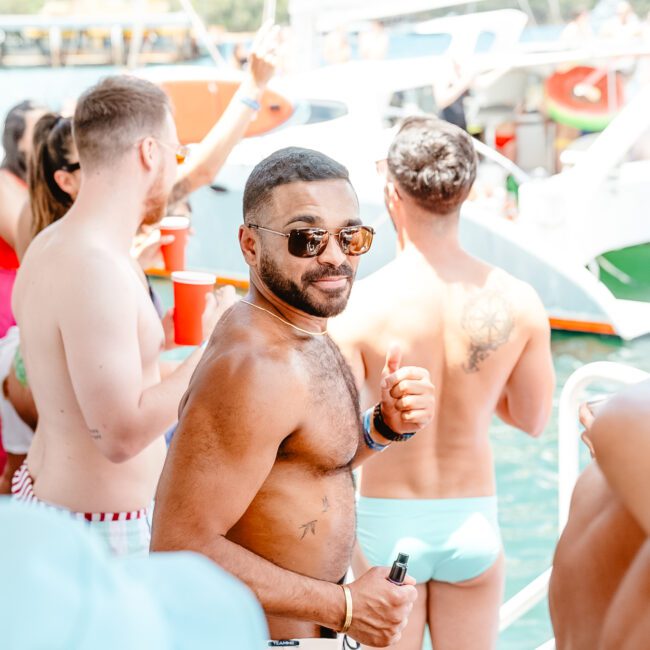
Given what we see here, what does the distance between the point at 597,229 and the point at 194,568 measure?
11.8 m

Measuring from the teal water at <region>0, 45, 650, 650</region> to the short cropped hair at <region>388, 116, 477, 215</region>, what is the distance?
9.10 feet

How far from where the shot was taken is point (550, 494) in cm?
712

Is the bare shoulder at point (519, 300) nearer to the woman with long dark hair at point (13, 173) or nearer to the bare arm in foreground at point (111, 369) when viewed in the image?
the bare arm in foreground at point (111, 369)

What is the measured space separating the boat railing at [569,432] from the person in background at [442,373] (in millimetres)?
161

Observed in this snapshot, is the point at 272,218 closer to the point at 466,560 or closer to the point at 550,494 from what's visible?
the point at 466,560

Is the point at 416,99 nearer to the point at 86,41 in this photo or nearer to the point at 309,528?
the point at 309,528

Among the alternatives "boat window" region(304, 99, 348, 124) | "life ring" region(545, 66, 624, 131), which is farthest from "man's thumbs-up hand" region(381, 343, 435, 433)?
"life ring" region(545, 66, 624, 131)

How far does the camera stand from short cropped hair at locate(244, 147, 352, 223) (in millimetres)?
2186

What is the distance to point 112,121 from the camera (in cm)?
283

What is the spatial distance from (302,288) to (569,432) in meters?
1.09

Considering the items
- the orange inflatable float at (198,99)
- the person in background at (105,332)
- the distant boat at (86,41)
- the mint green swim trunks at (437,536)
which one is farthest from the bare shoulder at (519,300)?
the distant boat at (86,41)

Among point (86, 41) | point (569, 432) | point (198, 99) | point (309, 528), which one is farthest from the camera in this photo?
point (86, 41)

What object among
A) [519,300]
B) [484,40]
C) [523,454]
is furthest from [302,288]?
[484,40]

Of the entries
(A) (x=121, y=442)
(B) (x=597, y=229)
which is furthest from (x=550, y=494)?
(B) (x=597, y=229)
